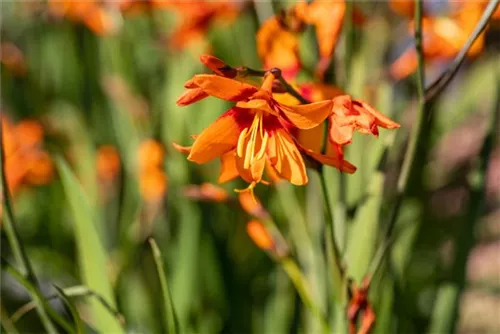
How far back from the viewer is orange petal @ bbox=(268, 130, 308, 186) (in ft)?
1.69

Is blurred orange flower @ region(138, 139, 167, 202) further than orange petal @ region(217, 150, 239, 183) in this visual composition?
Yes

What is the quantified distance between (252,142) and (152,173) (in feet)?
2.15

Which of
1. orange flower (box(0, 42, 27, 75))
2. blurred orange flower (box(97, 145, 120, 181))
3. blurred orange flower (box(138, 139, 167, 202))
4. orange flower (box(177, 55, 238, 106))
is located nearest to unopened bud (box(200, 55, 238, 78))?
orange flower (box(177, 55, 238, 106))

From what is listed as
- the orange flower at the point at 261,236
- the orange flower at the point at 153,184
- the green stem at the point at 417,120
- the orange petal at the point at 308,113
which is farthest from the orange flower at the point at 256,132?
the orange flower at the point at 153,184

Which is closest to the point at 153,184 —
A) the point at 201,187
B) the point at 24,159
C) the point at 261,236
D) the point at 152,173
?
the point at 152,173

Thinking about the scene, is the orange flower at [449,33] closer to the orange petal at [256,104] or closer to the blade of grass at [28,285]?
the orange petal at [256,104]

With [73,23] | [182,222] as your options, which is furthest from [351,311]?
[73,23]

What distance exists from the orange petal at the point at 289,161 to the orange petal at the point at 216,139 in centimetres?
4

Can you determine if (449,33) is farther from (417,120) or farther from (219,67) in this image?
(219,67)

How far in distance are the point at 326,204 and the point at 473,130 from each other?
1.80 metres

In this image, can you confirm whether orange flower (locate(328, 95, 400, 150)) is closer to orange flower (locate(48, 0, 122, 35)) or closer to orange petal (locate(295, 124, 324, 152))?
orange petal (locate(295, 124, 324, 152))

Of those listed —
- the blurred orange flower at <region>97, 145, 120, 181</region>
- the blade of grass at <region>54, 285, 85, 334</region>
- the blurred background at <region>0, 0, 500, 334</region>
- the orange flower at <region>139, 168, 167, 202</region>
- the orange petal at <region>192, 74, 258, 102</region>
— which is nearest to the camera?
the orange petal at <region>192, 74, 258, 102</region>

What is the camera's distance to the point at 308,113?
0.48m

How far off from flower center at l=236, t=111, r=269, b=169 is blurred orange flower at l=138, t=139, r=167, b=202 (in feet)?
2.08
